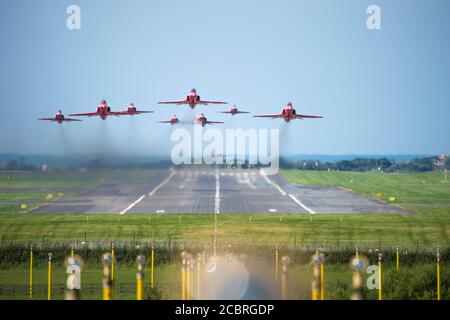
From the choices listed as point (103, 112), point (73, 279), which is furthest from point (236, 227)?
point (73, 279)

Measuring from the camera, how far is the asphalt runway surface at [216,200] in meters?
138

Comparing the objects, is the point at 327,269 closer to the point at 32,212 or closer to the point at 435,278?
the point at 435,278

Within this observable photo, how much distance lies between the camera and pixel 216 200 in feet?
509

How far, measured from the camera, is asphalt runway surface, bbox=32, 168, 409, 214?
137750mm

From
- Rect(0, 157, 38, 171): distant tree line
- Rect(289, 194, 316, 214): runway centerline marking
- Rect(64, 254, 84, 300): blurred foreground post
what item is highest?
Rect(0, 157, 38, 171): distant tree line

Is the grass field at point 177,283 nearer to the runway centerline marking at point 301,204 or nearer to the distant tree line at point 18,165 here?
the runway centerline marking at point 301,204

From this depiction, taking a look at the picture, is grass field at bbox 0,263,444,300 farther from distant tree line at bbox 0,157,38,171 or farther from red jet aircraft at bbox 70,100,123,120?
distant tree line at bbox 0,157,38,171

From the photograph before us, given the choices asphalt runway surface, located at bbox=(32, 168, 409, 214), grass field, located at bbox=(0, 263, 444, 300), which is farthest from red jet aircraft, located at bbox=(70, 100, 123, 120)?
asphalt runway surface, located at bbox=(32, 168, 409, 214)

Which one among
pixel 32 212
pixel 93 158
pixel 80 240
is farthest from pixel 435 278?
pixel 32 212

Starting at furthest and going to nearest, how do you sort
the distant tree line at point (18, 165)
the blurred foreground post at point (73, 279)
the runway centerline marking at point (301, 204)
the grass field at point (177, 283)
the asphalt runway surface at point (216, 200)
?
1. the distant tree line at point (18, 165)
2. the asphalt runway surface at point (216, 200)
3. the runway centerline marking at point (301, 204)
4. the grass field at point (177, 283)
5. the blurred foreground post at point (73, 279)

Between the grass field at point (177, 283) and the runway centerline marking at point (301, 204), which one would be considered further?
the runway centerline marking at point (301, 204)

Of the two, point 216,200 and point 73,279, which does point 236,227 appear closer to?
point 216,200

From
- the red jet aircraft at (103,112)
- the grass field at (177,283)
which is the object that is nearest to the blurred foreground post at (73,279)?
the grass field at (177,283)

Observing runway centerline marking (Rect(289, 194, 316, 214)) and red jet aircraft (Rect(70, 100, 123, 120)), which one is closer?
red jet aircraft (Rect(70, 100, 123, 120))
